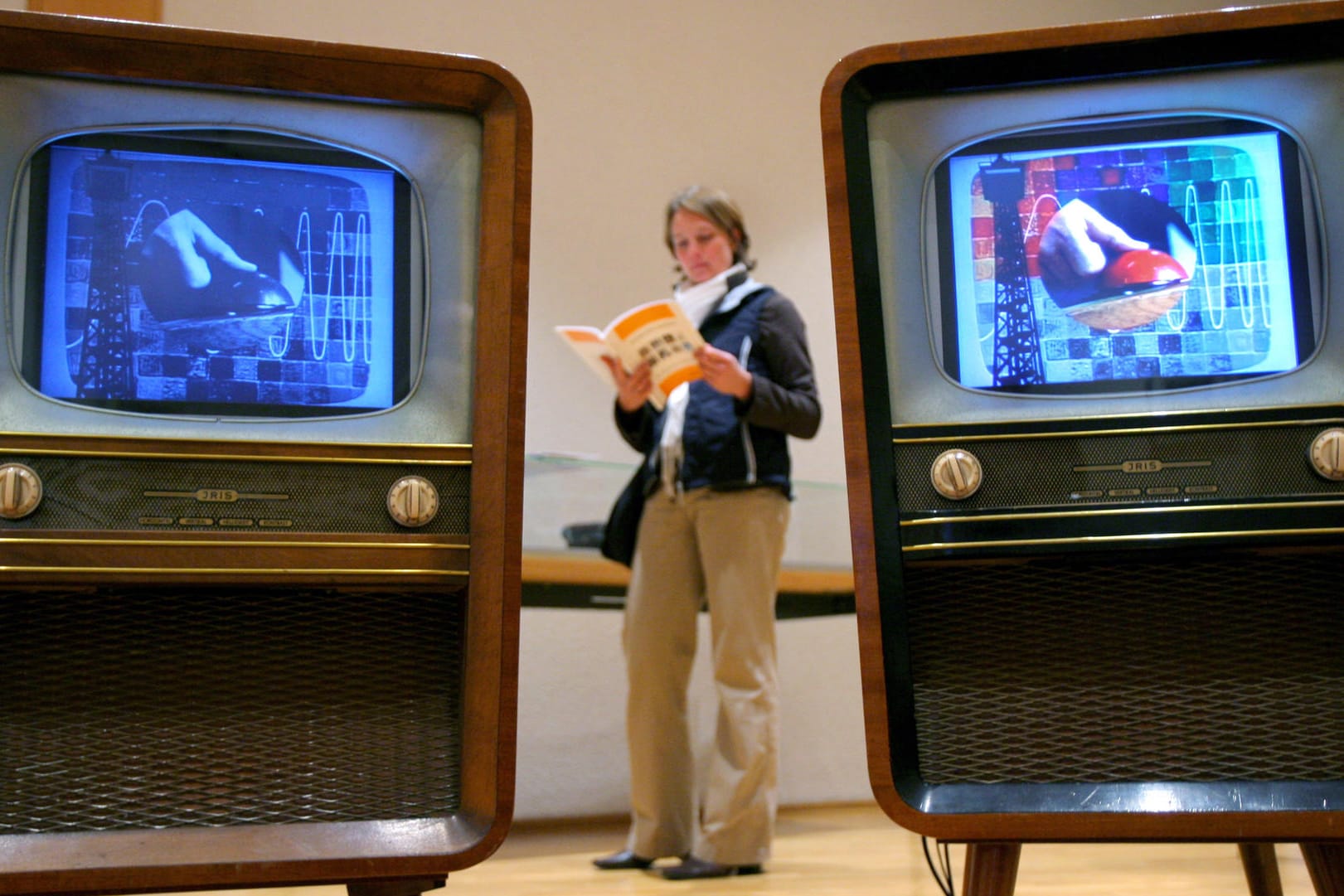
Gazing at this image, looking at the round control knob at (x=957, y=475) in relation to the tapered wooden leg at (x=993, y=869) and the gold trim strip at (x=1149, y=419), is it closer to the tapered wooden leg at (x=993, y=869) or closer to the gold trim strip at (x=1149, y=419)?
the gold trim strip at (x=1149, y=419)

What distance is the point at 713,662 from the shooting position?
2.23 m

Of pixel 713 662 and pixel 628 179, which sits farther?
pixel 628 179

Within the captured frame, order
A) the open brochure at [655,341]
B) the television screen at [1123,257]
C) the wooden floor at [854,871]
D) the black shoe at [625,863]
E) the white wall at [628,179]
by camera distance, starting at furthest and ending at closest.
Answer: the white wall at [628,179]
the black shoe at [625,863]
the wooden floor at [854,871]
the open brochure at [655,341]
the television screen at [1123,257]

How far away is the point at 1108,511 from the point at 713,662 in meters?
1.29

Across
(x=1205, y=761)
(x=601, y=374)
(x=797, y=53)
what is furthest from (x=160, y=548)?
(x=797, y=53)

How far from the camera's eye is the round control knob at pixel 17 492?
96 cm

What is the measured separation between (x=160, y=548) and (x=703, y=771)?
7.98ft

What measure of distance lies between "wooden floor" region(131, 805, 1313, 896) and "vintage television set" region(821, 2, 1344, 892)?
1065 mm

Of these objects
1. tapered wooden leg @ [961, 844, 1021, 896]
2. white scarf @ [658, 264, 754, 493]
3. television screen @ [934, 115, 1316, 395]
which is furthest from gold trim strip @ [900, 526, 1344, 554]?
white scarf @ [658, 264, 754, 493]

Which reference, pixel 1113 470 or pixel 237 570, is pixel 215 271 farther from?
pixel 1113 470

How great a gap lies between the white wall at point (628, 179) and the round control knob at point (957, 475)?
2.16 metres

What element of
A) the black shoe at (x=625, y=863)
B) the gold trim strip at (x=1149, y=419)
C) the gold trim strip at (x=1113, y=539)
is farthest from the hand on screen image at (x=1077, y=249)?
the black shoe at (x=625, y=863)

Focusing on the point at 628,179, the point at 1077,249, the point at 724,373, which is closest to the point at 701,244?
the point at 724,373

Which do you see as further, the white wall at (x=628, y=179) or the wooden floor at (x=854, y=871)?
the white wall at (x=628, y=179)
